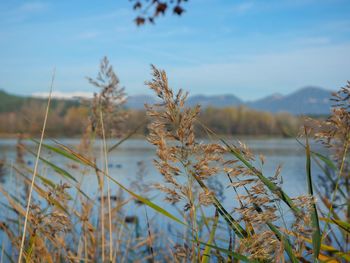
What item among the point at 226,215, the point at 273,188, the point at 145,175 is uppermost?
the point at 273,188

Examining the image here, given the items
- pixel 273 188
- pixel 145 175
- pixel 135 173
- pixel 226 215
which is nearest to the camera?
pixel 273 188

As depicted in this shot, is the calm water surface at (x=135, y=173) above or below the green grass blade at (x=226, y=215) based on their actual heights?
below

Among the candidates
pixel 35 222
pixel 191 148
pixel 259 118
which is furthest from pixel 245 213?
pixel 259 118

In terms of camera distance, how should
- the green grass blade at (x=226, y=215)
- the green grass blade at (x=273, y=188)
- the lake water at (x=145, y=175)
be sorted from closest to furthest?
1. the green grass blade at (x=273, y=188)
2. the green grass blade at (x=226, y=215)
3. the lake water at (x=145, y=175)

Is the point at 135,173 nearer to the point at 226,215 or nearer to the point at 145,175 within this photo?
the point at 145,175

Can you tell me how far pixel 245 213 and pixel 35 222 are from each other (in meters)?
0.79

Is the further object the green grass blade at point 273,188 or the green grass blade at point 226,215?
the green grass blade at point 226,215

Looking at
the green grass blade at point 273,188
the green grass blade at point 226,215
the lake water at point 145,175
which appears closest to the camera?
the green grass blade at point 273,188

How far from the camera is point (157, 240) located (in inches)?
233

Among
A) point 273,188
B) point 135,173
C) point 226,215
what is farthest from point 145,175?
point 135,173

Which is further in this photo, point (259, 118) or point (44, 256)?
point (259, 118)

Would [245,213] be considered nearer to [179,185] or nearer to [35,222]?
[179,185]

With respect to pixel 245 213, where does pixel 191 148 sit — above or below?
above

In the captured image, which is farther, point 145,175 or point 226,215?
point 145,175
